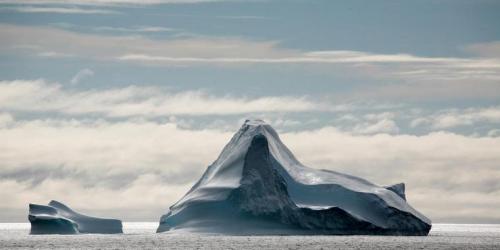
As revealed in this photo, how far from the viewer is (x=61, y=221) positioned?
94.0 metres

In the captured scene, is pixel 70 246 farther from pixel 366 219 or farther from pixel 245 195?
pixel 366 219

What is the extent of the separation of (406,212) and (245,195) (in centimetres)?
1580

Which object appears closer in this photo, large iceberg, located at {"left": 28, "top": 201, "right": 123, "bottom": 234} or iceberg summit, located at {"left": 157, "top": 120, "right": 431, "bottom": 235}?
iceberg summit, located at {"left": 157, "top": 120, "right": 431, "bottom": 235}

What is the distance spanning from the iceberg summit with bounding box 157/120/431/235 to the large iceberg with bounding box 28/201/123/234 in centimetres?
850

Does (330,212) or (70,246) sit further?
(330,212)

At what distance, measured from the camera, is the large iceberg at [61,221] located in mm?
92812

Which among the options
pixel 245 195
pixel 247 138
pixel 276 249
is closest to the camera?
pixel 276 249

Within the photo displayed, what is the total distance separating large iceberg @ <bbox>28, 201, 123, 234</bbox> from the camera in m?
92.8

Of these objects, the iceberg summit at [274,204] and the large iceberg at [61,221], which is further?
the large iceberg at [61,221]

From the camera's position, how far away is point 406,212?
92562mm

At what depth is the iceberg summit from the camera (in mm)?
88938

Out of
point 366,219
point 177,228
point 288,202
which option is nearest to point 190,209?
point 177,228

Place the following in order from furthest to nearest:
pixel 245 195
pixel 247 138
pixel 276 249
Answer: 1. pixel 247 138
2. pixel 245 195
3. pixel 276 249

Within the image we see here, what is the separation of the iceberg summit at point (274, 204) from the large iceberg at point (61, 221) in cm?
850
